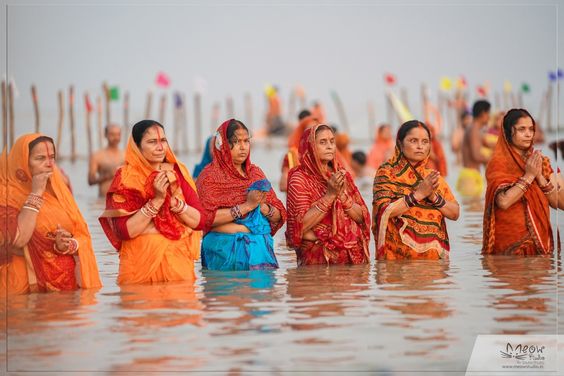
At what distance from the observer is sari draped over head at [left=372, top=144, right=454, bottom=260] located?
8.98 m

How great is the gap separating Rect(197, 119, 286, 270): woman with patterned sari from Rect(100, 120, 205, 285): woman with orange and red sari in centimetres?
53

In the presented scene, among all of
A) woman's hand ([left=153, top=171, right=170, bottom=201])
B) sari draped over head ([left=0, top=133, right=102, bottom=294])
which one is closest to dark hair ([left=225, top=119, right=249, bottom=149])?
woman's hand ([left=153, top=171, right=170, bottom=201])

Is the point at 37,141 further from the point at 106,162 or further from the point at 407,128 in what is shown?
the point at 106,162

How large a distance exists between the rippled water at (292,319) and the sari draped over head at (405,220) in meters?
0.16

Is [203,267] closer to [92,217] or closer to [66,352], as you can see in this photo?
[66,352]

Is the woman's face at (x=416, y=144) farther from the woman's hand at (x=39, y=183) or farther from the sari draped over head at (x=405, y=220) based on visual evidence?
the woman's hand at (x=39, y=183)

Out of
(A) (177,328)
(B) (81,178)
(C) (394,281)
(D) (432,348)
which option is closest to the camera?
(D) (432,348)

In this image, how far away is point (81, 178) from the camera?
28656 mm

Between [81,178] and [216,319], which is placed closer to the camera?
[216,319]

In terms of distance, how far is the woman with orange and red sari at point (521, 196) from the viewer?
9.35 meters

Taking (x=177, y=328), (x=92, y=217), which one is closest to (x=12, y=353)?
(x=177, y=328)

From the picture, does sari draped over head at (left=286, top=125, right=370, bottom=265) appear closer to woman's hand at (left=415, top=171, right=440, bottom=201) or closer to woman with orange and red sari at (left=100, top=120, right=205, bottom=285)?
woman's hand at (left=415, top=171, right=440, bottom=201)

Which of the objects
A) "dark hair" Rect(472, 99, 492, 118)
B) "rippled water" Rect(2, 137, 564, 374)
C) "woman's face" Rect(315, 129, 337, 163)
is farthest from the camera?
"dark hair" Rect(472, 99, 492, 118)

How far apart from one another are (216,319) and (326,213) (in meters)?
2.00
